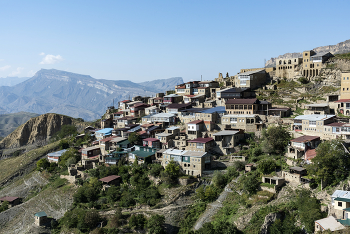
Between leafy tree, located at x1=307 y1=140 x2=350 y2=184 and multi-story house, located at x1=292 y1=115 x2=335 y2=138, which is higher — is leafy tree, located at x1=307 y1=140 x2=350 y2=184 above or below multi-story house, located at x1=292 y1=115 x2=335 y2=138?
below

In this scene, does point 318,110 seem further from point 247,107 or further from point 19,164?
point 19,164

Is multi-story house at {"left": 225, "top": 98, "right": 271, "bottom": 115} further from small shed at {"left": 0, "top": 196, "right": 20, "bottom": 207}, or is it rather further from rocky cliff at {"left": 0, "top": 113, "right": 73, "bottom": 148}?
rocky cliff at {"left": 0, "top": 113, "right": 73, "bottom": 148}

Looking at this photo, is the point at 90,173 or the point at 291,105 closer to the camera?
the point at 90,173

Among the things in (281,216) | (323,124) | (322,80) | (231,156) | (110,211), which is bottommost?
(110,211)

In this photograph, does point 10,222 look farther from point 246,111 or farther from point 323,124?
point 323,124

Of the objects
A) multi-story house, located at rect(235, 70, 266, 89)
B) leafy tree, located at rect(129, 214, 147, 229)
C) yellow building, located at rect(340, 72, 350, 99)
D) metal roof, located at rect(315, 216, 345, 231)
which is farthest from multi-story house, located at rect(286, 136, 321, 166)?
multi-story house, located at rect(235, 70, 266, 89)

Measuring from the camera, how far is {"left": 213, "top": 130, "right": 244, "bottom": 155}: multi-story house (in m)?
38.6

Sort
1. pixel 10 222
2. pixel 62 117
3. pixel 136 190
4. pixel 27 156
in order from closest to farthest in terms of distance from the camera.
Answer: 1. pixel 136 190
2. pixel 10 222
3. pixel 27 156
4. pixel 62 117

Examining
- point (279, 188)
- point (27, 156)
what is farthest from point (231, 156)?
point (27, 156)

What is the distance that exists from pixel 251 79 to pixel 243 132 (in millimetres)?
16949

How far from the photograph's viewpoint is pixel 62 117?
336 ft

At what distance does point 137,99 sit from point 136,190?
40.3m

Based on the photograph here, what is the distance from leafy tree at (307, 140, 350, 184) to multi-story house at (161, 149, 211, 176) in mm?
12606

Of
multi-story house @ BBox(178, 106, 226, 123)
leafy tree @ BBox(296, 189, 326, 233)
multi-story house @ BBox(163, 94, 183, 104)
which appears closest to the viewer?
leafy tree @ BBox(296, 189, 326, 233)
